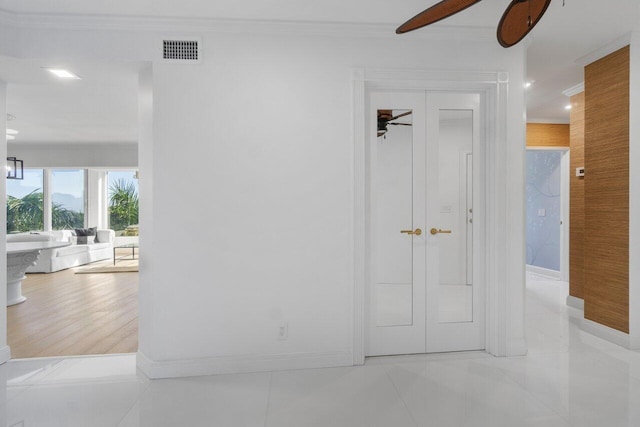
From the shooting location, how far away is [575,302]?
4.57 m

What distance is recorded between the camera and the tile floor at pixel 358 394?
6.98 feet

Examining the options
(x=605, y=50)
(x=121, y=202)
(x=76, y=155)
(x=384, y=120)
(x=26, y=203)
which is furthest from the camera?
(x=121, y=202)

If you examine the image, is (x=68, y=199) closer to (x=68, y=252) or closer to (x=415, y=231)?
(x=68, y=252)

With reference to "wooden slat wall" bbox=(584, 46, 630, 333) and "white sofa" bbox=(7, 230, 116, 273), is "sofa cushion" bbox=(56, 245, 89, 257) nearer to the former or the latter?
"white sofa" bbox=(7, 230, 116, 273)

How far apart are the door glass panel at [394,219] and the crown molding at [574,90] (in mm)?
2722

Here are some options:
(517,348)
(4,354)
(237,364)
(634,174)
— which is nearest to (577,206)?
(634,174)

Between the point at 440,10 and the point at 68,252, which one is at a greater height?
the point at 440,10

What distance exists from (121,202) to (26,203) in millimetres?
2103

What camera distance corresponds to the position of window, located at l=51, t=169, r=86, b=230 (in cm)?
933

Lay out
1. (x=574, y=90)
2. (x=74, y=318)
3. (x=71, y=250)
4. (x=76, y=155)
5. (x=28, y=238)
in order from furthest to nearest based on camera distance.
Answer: (x=76, y=155) < (x=71, y=250) < (x=28, y=238) < (x=574, y=90) < (x=74, y=318)

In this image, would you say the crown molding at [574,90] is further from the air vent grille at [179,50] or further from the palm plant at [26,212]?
the palm plant at [26,212]

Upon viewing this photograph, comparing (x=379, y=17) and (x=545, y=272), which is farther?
(x=545, y=272)

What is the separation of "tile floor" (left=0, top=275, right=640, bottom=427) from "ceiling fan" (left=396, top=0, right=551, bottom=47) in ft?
6.88

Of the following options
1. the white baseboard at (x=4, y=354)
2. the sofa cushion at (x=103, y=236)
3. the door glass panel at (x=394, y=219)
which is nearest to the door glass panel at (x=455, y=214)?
the door glass panel at (x=394, y=219)
